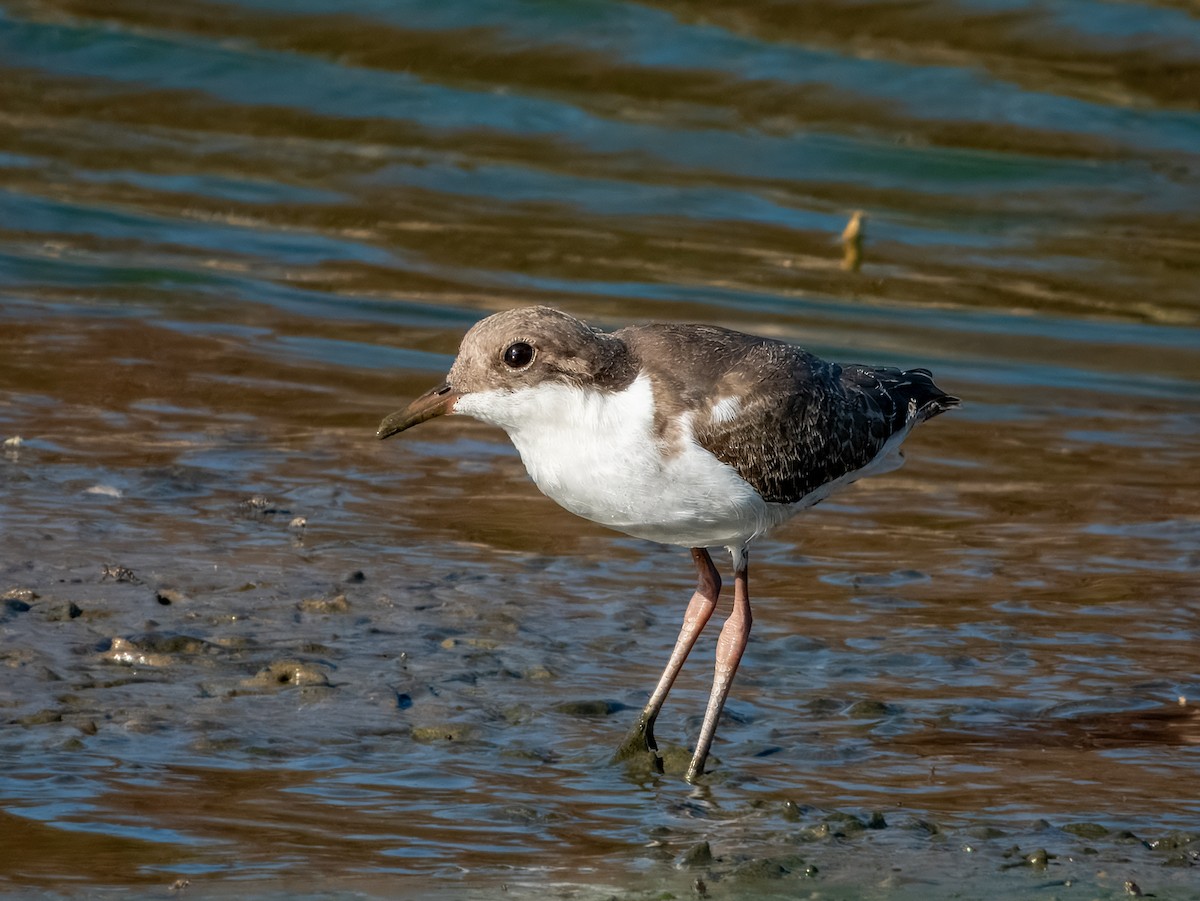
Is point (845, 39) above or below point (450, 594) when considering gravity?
above

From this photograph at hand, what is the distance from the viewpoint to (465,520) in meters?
9.23

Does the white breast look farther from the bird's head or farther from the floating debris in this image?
the floating debris

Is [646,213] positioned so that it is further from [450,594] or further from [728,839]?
[728,839]

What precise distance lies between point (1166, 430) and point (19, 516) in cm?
704

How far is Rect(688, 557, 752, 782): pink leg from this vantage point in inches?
255

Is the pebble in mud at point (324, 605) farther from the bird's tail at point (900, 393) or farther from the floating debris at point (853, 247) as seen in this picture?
the floating debris at point (853, 247)

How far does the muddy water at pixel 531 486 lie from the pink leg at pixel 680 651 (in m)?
0.13

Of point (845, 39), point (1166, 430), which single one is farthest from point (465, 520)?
point (845, 39)

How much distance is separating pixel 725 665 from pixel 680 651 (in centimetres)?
21

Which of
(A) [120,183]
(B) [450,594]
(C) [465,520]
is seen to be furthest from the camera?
(A) [120,183]

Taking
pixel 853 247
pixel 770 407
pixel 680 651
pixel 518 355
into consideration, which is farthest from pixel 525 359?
→ pixel 853 247

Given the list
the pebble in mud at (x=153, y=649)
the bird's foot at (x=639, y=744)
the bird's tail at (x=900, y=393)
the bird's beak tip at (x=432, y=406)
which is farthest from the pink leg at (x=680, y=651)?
the pebble in mud at (x=153, y=649)

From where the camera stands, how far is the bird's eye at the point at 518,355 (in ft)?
20.2

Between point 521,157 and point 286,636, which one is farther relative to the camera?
point 521,157
